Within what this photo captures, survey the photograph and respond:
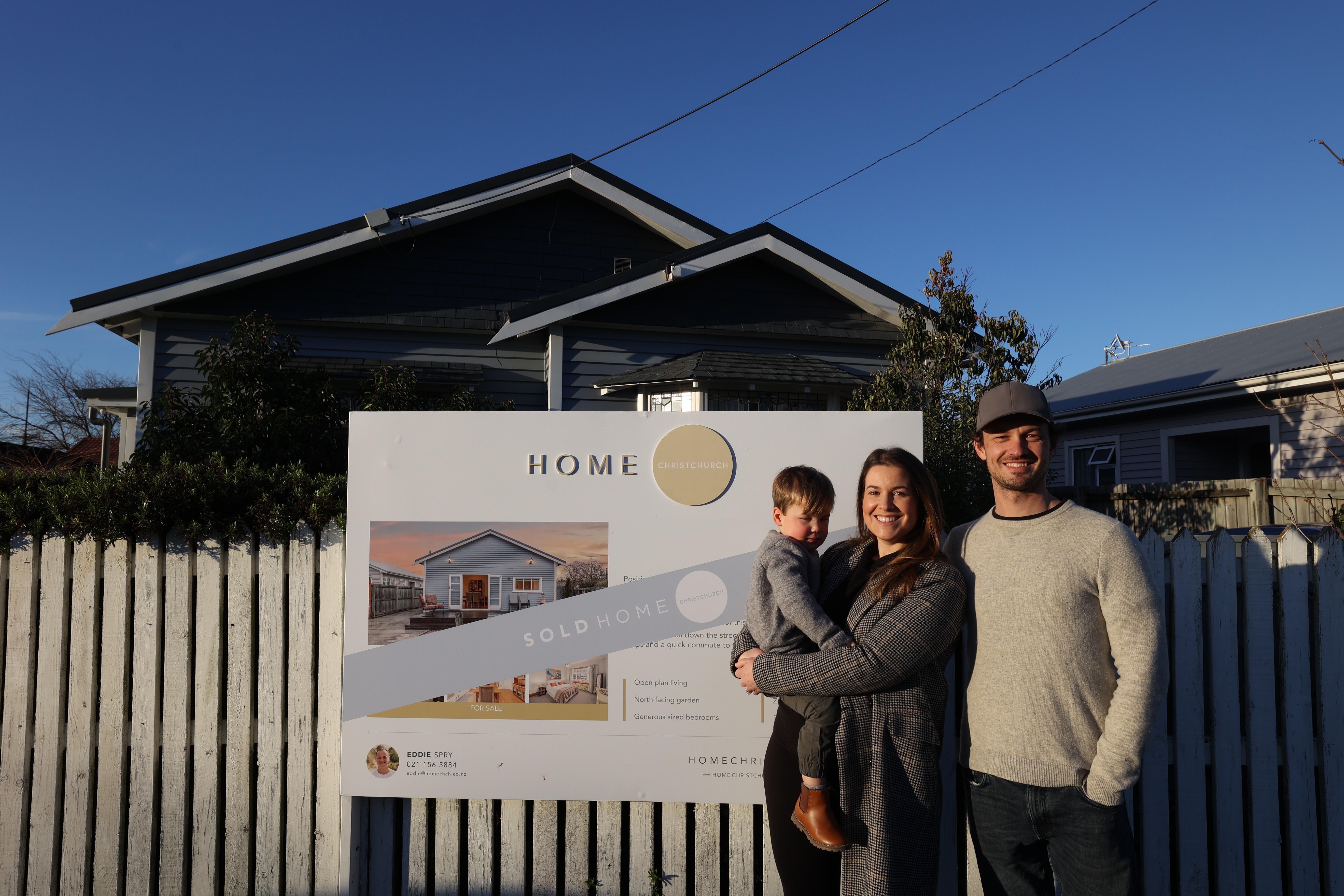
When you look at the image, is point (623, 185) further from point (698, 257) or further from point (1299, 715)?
point (1299, 715)

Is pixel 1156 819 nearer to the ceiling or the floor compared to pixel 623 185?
nearer to the floor

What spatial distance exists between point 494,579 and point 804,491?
55.3 inches

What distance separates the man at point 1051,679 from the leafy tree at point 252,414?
496 cm

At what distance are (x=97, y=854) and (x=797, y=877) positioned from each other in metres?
3.11

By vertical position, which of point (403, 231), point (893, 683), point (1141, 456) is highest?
point (403, 231)

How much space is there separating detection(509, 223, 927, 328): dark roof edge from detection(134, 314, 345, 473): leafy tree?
2.37 metres

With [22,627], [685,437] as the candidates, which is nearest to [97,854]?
[22,627]

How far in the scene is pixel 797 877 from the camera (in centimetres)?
246

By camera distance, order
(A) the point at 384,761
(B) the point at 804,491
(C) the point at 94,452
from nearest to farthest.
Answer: (B) the point at 804,491 → (A) the point at 384,761 → (C) the point at 94,452

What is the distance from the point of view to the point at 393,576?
10.5ft

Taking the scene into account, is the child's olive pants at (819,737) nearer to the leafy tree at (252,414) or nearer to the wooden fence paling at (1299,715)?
the wooden fence paling at (1299,715)

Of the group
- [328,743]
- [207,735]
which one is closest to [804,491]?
[328,743]

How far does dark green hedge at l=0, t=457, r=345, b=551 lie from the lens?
10.8 ft

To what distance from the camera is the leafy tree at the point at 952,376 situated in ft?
17.1
